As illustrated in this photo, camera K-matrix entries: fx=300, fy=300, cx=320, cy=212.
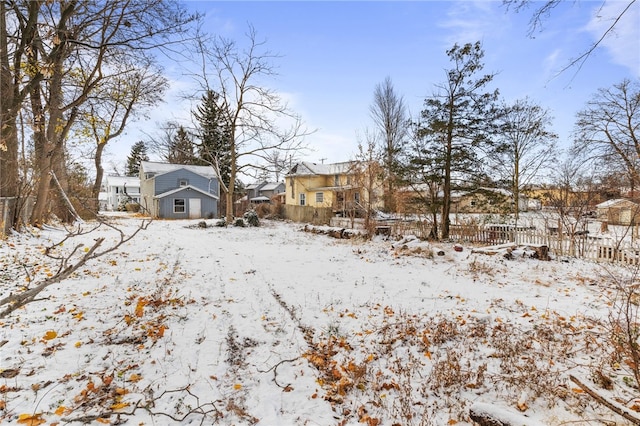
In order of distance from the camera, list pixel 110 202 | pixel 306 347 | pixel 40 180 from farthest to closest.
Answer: pixel 110 202, pixel 40 180, pixel 306 347

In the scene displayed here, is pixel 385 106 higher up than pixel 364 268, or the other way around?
pixel 385 106

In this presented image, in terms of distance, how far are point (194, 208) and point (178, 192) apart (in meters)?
2.00

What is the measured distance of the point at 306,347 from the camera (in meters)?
3.89

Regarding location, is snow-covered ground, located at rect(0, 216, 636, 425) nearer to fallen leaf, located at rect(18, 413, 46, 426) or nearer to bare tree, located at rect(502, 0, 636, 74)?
fallen leaf, located at rect(18, 413, 46, 426)

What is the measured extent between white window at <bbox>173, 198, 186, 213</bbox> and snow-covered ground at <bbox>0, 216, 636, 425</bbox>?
2099 cm

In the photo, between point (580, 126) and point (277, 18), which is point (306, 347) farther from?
point (580, 126)

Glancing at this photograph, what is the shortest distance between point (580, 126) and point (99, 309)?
23.5 meters

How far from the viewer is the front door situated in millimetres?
27797

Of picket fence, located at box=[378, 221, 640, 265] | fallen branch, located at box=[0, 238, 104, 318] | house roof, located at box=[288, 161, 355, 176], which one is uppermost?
house roof, located at box=[288, 161, 355, 176]

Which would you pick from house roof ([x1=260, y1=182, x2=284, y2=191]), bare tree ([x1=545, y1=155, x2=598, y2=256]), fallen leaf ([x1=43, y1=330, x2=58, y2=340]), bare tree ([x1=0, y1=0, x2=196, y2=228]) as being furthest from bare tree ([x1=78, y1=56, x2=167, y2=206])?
house roof ([x1=260, y1=182, x2=284, y2=191])

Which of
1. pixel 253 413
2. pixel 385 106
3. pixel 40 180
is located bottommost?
pixel 253 413

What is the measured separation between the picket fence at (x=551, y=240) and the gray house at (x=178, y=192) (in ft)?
62.8

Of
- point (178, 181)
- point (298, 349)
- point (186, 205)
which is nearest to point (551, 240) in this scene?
point (298, 349)

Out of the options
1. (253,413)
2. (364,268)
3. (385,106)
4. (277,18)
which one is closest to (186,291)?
(253,413)
